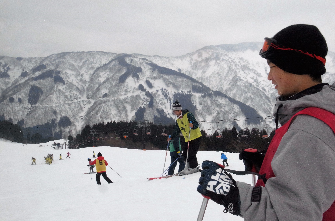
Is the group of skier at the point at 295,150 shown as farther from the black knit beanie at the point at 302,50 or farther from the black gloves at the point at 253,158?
the black gloves at the point at 253,158

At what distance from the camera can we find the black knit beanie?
124 cm

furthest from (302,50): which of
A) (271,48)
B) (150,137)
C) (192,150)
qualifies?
(150,137)

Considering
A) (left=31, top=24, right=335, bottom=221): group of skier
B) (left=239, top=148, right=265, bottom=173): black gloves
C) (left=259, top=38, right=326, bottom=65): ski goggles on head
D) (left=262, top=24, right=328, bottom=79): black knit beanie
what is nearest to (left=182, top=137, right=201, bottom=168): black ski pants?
(left=239, top=148, right=265, bottom=173): black gloves

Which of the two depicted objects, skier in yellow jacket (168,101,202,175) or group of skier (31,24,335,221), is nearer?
group of skier (31,24,335,221)

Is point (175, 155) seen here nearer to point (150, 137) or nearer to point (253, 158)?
point (253, 158)

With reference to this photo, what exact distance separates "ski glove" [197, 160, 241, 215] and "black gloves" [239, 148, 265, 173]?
1.90ft

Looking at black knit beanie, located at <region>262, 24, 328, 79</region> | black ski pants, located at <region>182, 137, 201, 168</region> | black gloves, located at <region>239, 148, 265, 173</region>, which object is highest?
black knit beanie, located at <region>262, 24, 328, 79</region>

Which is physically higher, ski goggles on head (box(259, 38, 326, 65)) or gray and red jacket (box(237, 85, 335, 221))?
ski goggles on head (box(259, 38, 326, 65))

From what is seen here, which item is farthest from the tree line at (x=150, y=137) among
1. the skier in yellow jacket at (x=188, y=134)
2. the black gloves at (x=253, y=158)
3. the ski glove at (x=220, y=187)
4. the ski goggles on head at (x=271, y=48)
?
the ski glove at (x=220, y=187)

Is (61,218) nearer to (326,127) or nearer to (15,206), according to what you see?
(15,206)

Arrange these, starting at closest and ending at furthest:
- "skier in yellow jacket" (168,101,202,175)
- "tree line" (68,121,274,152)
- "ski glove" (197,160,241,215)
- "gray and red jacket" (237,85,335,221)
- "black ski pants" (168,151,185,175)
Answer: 1. "gray and red jacket" (237,85,335,221)
2. "ski glove" (197,160,241,215)
3. "skier in yellow jacket" (168,101,202,175)
4. "black ski pants" (168,151,185,175)
5. "tree line" (68,121,274,152)

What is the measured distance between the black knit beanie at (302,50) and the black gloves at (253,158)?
2.51ft

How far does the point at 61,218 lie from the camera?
415cm

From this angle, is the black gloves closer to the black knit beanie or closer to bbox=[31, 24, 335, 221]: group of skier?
bbox=[31, 24, 335, 221]: group of skier
